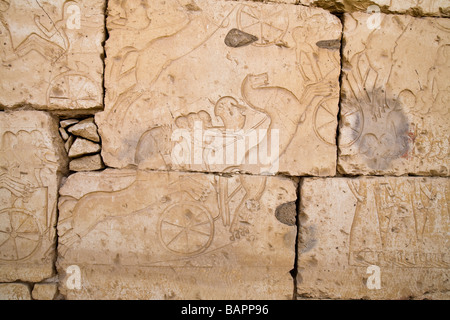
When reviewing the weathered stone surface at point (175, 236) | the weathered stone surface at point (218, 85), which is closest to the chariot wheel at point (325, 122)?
the weathered stone surface at point (218, 85)


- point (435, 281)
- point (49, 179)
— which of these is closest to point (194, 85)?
point (49, 179)

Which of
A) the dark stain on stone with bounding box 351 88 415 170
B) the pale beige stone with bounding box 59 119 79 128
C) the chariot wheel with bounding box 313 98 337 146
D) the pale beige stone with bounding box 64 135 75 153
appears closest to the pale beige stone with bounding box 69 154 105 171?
the pale beige stone with bounding box 64 135 75 153

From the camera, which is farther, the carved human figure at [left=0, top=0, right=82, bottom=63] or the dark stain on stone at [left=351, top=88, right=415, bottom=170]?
the dark stain on stone at [left=351, top=88, right=415, bottom=170]

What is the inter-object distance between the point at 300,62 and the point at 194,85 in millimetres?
883

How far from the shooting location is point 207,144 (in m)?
2.40

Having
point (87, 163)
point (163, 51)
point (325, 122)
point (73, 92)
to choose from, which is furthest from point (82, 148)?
point (325, 122)

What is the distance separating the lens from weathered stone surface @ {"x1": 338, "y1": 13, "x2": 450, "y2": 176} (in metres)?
2.46

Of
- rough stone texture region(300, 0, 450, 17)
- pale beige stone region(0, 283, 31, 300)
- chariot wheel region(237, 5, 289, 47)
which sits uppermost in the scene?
rough stone texture region(300, 0, 450, 17)

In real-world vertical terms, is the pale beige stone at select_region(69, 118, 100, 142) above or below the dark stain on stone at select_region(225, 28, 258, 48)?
below

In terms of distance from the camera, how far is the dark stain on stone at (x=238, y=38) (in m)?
2.40

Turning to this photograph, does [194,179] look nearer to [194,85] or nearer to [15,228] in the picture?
[194,85]

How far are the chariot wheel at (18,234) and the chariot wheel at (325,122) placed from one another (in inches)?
93.8

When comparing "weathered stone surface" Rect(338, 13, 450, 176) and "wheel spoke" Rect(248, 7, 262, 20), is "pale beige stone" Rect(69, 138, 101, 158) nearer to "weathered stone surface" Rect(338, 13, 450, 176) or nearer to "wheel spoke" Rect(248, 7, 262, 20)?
"wheel spoke" Rect(248, 7, 262, 20)

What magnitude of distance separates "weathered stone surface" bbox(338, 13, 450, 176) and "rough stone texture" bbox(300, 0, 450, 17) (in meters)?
0.06
